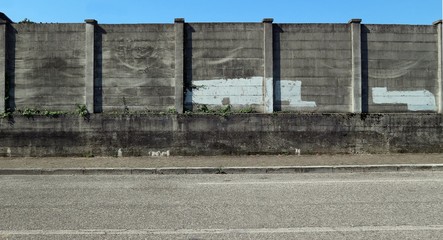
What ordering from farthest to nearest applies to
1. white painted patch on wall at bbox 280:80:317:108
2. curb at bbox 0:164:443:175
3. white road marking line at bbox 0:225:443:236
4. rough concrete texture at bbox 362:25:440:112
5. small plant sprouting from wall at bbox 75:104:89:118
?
rough concrete texture at bbox 362:25:440:112
white painted patch on wall at bbox 280:80:317:108
small plant sprouting from wall at bbox 75:104:89:118
curb at bbox 0:164:443:175
white road marking line at bbox 0:225:443:236

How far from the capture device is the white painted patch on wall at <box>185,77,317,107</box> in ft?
43.2

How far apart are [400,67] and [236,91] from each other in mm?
5750

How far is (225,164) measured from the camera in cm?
1115

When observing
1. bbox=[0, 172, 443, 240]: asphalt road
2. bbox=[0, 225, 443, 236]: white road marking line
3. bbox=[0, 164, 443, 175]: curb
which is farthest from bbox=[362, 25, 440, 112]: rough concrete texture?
bbox=[0, 225, 443, 236]: white road marking line

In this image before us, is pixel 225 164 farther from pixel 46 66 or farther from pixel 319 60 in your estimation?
pixel 46 66

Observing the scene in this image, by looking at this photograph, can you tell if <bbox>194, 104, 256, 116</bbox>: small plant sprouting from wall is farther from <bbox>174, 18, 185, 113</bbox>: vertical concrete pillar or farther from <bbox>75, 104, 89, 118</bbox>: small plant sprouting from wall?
<bbox>75, 104, 89, 118</bbox>: small plant sprouting from wall

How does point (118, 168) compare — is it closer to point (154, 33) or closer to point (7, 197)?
point (7, 197)

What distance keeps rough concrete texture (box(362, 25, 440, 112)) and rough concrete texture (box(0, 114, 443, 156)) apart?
722 millimetres

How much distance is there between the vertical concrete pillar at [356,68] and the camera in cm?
1311

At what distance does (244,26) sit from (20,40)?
7641 mm

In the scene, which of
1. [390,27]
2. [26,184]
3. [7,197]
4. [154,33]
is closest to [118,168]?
[26,184]

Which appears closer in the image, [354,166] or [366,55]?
[354,166]

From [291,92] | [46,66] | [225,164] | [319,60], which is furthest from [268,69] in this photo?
[46,66]

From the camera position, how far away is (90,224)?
511cm
